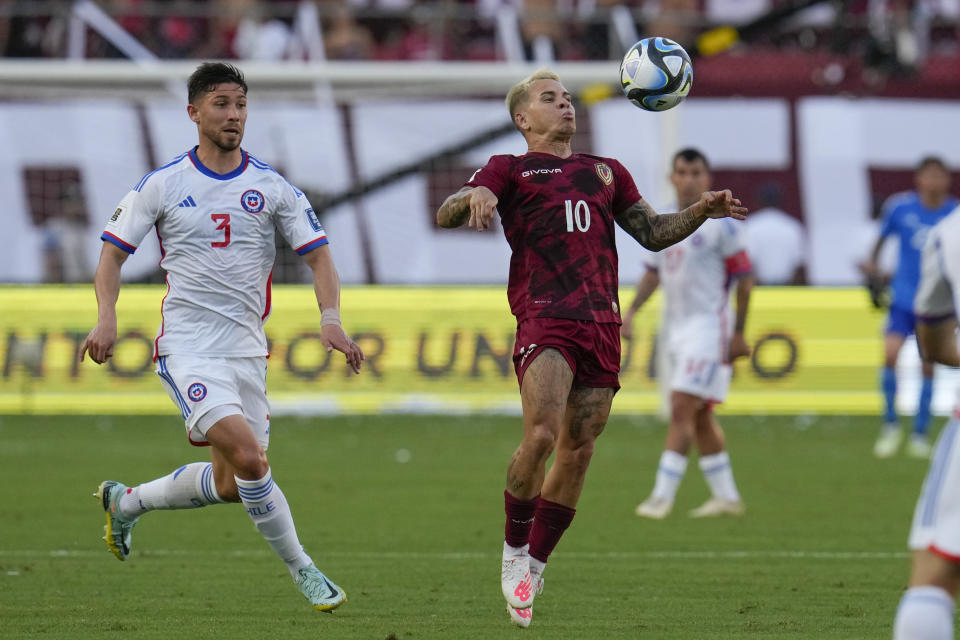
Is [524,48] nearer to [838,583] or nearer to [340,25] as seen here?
[340,25]

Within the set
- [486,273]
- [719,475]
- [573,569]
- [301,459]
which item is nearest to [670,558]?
[573,569]

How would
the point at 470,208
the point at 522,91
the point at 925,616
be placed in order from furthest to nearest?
the point at 522,91 → the point at 470,208 → the point at 925,616

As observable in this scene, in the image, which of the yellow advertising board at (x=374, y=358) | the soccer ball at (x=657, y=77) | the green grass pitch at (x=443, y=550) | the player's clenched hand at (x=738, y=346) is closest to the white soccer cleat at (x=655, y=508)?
the green grass pitch at (x=443, y=550)

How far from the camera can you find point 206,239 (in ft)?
22.6

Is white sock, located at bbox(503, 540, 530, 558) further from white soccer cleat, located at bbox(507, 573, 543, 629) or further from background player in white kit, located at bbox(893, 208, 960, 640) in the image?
background player in white kit, located at bbox(893, 208, 960, 640)

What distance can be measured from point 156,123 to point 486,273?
5231mm

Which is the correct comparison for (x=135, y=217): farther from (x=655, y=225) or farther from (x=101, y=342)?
(x=655, y=225)

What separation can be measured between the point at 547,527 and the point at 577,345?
85cm

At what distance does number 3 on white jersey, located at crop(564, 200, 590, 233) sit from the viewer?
6883 mm

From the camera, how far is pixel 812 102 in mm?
24609

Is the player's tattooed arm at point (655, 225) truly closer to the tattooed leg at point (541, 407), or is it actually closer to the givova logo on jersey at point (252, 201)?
the tattooed leg at point (541, 407)

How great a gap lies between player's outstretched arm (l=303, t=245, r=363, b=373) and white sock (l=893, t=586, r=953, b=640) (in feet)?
9.55

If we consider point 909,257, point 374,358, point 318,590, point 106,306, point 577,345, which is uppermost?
point 106,306

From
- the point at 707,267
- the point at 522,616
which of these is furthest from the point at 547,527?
the point at 707,267
